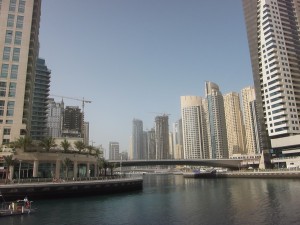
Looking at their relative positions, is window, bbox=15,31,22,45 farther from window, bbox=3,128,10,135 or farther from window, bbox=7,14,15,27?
window, bbox=3,128,10,135

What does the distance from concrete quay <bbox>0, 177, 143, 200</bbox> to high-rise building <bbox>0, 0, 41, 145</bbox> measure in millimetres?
39277

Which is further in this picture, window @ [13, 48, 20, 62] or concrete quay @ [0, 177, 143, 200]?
window @ [13, 48, 20, 62]

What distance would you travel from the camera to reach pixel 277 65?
170m

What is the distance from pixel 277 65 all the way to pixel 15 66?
483 feet

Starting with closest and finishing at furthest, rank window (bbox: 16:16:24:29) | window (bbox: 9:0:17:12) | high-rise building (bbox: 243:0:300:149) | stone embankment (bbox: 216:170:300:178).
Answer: window (bbox: 16:16:24:29), window (bbox: 9:0:17:12), stone embankment (bbox: 216:170:300:178), high-rise building (bbox: 243:0:300:149)

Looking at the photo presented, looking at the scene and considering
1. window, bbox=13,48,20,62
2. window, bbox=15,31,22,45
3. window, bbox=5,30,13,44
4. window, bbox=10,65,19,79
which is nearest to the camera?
window, bbox=10,65,19,79

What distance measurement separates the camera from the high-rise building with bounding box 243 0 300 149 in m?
164

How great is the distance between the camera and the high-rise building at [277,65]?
537 ft

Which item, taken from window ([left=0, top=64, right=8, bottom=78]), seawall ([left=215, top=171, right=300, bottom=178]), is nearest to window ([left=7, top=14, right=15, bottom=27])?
window ([left=0, top=64, right=8, bottom=78])

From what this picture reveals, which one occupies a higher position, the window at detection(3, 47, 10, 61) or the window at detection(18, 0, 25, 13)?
the window at detection(18, 0, 25, 13)

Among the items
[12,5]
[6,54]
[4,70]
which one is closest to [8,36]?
[6,54]

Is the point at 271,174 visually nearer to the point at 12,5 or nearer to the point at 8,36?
the point at 8,36

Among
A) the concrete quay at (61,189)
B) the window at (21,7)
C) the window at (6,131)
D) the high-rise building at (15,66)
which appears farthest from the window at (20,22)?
the concrete quay at (61,189)

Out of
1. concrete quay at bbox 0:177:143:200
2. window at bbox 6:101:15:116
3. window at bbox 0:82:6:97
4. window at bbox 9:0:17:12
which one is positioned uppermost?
window at bbox 9:0:17:12
